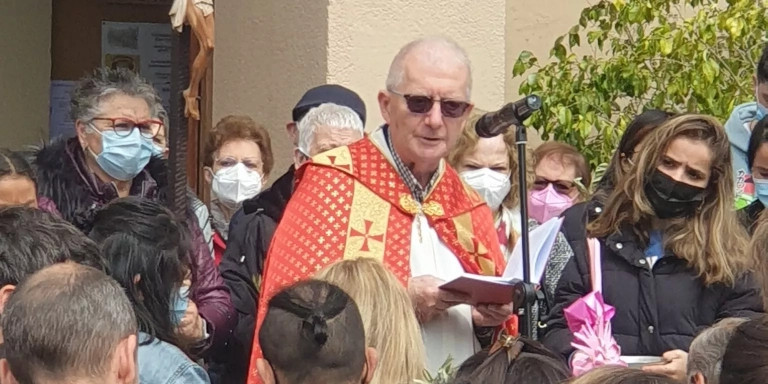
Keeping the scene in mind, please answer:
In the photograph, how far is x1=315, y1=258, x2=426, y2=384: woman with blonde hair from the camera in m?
3.94

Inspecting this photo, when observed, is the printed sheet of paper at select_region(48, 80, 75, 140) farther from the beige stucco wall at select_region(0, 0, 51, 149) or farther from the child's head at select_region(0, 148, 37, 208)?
the child's head at select_region(0, 148, 37, 208)

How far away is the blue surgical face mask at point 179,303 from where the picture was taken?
4411 mm

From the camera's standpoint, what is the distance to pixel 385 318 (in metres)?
4.01

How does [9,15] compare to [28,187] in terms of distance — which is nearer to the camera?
[28,187]

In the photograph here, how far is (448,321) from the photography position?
4879 mm

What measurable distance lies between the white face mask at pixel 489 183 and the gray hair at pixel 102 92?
133cm

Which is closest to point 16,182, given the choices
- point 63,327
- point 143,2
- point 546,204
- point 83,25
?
point 63,327

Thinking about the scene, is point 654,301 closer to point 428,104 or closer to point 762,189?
point 762,189

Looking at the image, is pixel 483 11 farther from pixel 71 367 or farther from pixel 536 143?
pixel 71 367

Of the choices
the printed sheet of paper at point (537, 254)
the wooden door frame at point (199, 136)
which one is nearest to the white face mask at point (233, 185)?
the wooden door frame at point (199, 136)

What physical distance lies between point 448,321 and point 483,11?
3.04 metres

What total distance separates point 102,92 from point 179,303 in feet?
3.92

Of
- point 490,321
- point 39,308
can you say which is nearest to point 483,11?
point 490,321

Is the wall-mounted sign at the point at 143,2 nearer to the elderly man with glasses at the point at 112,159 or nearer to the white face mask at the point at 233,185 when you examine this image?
A: the white face mask at the point at 233,185
